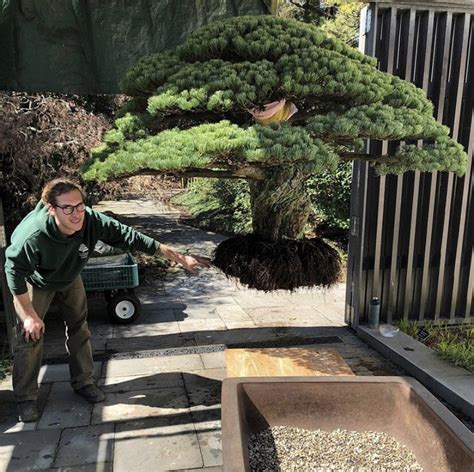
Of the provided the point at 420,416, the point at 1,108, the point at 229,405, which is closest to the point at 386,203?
the point at 420,416

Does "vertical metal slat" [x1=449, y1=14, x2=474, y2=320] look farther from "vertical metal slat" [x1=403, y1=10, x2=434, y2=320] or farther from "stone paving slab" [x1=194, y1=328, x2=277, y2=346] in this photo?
"stone paving slab" [x1=194, y1=328, x2=277, y2=346]

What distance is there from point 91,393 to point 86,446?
1.97 feet

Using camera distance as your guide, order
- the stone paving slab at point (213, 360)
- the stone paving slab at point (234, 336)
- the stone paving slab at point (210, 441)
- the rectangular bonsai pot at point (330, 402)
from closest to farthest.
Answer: the rectangular bonsai pot at point (330, 402)
the stone paving slab at point (210, 441)
the stone paving slab at point (213, 360)
the stone paving slab at point (234, 336)

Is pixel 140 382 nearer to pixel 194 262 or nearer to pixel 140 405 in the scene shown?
pixel 140 405

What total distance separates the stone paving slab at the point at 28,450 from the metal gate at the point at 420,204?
335cm

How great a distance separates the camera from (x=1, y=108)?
513cm

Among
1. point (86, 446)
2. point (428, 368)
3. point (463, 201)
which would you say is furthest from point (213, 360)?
point (463, 201)

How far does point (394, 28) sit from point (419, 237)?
2224 mm

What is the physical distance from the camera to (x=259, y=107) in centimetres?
236

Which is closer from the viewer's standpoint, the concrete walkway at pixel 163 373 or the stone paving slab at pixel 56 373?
the concrete walkway at pixel 163 373

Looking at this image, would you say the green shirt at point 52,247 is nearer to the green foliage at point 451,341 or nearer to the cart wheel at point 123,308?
the cart wheel at point 123,308

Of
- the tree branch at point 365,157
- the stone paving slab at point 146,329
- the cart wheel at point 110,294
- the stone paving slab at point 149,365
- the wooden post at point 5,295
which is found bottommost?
the stone paving slab at point 146,329

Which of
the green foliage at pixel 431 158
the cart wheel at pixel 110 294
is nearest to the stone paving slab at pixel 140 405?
the cart wheel at pixel 110 294

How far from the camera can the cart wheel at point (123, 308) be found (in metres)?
5.27
